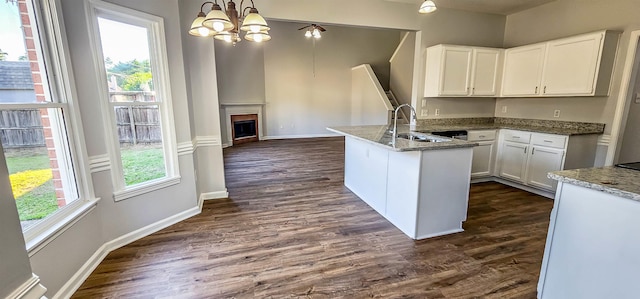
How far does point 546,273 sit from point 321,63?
25.8ft

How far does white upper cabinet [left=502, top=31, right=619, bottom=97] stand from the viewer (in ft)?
10.7

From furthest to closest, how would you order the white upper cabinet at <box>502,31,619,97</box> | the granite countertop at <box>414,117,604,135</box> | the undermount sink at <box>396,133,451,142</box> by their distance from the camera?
the granite countertop at <box>414,117,604,135</box> < the white upper cabinet at <box>502,31,619,97</box> < the undermount sink at <box>396,133,451,142</box>

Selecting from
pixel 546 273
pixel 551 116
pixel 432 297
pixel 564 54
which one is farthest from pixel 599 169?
pixel 551 116

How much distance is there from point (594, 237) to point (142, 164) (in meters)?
3.43

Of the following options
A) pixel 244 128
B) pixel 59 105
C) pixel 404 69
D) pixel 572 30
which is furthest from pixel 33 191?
pixel 404 69

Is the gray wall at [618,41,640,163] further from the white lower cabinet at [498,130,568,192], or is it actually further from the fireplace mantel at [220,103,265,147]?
the fireplace mantel at [220,103,265,147]

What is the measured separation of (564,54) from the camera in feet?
11.6

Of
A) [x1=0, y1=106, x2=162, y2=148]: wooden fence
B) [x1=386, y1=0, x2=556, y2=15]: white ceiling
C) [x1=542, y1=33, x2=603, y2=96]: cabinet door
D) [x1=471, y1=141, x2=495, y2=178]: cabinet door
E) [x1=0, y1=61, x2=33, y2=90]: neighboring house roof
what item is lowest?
[x1=471, y1=141, x2=495, y2=178]: cabinet door

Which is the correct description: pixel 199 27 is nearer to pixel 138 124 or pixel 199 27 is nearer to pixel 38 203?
pixel 138 124

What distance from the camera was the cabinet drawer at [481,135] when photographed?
401 cm

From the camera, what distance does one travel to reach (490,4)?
13.2 feet

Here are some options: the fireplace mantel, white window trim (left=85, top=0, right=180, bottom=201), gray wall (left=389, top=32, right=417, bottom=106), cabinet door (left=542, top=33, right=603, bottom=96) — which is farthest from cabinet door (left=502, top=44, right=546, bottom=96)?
the fireplace mantel

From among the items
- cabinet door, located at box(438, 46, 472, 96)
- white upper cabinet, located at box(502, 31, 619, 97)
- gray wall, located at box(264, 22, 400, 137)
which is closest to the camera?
white upper cabinet, located at box(502, 31, 619, 97)

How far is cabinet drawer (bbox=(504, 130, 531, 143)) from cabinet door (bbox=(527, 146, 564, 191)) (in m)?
0.15
